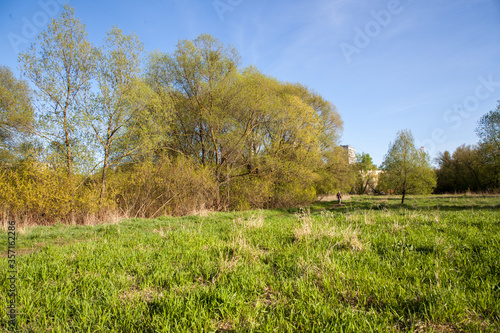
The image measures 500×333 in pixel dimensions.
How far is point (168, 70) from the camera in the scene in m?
17.8

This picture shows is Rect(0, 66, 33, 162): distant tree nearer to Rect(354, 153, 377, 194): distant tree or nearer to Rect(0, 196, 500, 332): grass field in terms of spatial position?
Rect(0, 196, 500, 332): grass field

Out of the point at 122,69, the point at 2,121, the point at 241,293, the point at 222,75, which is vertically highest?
the point at 222,75

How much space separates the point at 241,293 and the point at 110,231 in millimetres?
6033

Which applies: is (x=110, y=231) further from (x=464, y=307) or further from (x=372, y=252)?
(x=464, y=307)

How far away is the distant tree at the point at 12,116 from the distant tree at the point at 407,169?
30214mm

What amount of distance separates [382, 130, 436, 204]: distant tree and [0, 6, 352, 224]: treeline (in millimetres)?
8989

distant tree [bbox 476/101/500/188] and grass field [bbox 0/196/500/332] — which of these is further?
distant tree [bbox 476/101/500/188]

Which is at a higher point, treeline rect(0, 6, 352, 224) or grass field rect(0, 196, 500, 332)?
treeline rect(0, 6, 352, 224)

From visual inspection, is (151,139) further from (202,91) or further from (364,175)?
(364,175)

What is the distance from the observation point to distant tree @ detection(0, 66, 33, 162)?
1020 cm

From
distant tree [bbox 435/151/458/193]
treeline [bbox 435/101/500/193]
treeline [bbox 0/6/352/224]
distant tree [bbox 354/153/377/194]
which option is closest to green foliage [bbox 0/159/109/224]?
treeline [bbox 0/6/352/224]

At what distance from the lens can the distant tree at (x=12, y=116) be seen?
10.2m

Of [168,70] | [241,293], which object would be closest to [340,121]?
[168,70]

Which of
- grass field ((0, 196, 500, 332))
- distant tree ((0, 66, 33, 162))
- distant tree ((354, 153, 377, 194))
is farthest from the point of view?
distant tree ((354, 153, 377, 194))
